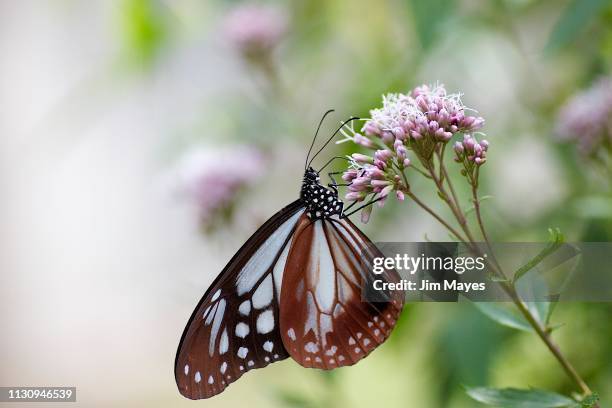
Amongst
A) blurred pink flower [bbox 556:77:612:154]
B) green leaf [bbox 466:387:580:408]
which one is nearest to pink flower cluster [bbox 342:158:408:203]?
green leaf [bbox 466:387:580:408]

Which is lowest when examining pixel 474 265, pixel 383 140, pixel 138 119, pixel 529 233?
pixel 474 265

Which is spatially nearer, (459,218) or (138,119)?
(459,218)

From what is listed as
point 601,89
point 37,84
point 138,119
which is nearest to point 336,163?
point 601,89

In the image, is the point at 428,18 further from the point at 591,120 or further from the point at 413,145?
the point at 413,145

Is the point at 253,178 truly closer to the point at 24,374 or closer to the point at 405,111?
the point at 405,111

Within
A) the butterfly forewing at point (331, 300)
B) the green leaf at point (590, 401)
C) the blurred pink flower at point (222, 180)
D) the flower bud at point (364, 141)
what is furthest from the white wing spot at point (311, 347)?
the blurred pink flower at point (222, 180)

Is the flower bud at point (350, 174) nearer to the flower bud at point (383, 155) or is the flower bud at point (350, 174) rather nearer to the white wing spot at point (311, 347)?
the flower bud at point (383, 155)
